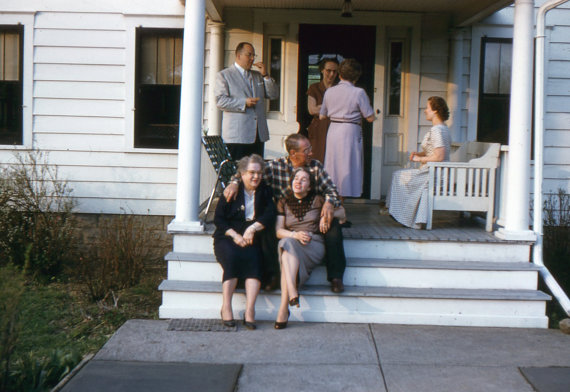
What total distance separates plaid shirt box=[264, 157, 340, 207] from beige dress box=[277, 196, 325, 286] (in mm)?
105

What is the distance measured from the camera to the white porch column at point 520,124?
20.7 feet

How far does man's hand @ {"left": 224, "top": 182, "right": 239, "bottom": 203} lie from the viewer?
5.80m

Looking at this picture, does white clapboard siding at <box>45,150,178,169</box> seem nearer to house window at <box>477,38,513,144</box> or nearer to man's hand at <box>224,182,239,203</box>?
man's hand at <box>224,182,239,203</box>

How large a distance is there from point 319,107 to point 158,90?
7.43ft

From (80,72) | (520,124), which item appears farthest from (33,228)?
(520,124)

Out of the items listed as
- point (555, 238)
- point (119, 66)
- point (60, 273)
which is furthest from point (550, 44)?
point (60, 273)

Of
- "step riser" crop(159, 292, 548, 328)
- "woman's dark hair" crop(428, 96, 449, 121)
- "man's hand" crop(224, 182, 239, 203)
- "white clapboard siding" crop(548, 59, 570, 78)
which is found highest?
"white clapboard siding" crop(548, 59, 570, 78)

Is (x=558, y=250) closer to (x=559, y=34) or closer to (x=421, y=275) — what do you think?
(x=421, y=275)

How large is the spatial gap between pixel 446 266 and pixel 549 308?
4.32 feet

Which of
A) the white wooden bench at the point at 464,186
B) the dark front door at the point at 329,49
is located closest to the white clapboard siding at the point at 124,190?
the dark front door at the point at 329,49

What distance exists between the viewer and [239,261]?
571cm

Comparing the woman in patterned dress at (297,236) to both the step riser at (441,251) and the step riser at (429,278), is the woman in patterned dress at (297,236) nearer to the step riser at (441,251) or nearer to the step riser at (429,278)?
the step riser at (429,278)

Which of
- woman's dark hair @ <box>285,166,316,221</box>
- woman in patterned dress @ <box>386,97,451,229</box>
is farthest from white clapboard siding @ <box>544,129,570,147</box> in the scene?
woman's dark hair @ <box>285,166,316,221</box>

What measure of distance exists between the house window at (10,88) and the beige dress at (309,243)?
4.65 m
